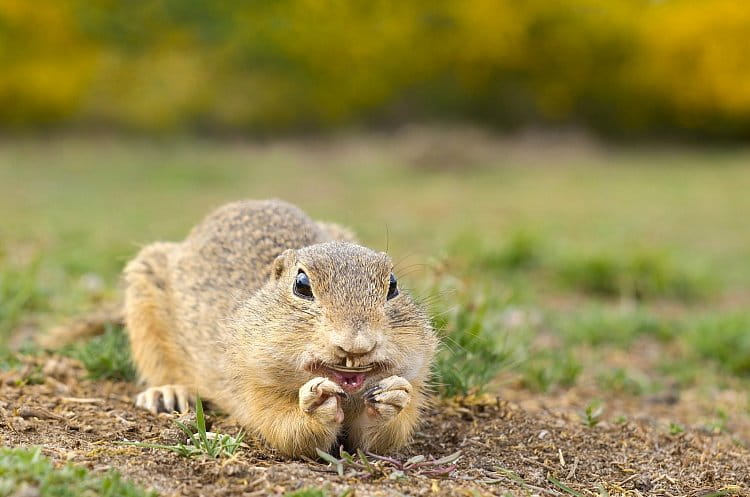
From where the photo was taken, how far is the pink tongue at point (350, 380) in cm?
315

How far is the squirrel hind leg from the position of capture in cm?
462

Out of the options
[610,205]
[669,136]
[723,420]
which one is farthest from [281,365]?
[669,136]

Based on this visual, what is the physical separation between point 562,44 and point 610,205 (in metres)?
9.22

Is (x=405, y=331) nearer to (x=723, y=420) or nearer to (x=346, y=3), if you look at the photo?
(x=723, y=420)

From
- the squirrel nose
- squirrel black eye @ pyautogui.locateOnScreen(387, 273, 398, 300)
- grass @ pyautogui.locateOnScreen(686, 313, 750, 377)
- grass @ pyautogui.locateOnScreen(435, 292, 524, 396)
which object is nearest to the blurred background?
grass @ pyautogui.locateOnScreen(686, 313, 750, 377)

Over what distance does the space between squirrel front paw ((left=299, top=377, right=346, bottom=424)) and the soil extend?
20 cm

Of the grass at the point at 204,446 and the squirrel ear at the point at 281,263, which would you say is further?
the squirrel ear at the point at 281,263

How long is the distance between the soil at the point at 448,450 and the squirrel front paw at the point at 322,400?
0.65 ft

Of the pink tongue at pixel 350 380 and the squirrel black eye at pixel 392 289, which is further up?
the squirrel black eye at pixel 392 289

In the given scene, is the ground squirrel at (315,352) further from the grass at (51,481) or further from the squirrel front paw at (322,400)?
the grass at (51,481)

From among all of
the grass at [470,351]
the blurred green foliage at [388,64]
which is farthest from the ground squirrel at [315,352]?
the blurred green foliage at [388,64]

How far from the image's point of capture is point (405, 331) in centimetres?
327

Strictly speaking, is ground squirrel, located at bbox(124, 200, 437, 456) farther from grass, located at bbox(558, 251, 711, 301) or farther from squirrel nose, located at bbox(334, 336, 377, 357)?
grass, located at bbox(558, 251, 711, 301)

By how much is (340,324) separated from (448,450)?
98 centimetres
